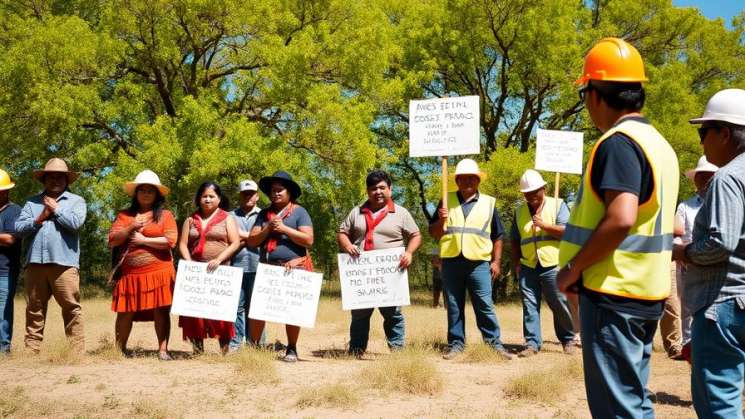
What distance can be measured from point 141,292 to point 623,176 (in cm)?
612

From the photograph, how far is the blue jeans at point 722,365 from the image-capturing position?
303cm

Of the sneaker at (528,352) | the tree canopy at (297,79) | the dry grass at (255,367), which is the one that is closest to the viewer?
the dry grass at (255,367)

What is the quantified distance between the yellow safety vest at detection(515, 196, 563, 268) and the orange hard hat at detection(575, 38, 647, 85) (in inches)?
217

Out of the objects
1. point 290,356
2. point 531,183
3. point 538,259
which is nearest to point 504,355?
point 538,259

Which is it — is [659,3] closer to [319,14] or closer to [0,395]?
[319,14]

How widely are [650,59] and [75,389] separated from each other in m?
22.8

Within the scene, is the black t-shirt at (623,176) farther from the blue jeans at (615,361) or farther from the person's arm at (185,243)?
the person's arm at (185,243)

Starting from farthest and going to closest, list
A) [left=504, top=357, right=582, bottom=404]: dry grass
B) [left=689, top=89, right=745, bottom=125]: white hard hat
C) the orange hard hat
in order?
[left=504, top=357, right=582, bottom=404]: dry grass
[left=689, top=89, right=745, bottom=125]: white hard hat
the orange hard hat

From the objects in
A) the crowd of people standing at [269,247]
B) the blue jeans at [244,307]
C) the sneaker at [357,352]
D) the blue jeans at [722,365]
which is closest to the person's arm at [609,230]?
the blue jeans at [722,365]

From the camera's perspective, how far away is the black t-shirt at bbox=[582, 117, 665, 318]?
106 inches

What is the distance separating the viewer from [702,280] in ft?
10.6

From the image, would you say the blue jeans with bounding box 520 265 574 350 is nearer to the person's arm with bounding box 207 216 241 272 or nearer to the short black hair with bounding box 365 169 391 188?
the short black hair with bounding box 365 169 391 188

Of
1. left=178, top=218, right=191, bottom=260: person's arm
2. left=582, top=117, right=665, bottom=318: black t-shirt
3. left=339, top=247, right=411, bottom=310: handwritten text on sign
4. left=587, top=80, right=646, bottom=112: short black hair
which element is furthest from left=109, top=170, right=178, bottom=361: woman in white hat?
left=582, top=117, right=665, bottom=318: black t-shirt

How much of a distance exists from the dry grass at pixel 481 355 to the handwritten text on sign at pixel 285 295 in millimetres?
1709
